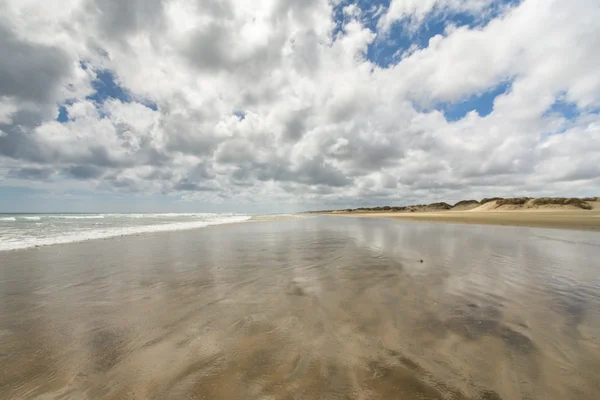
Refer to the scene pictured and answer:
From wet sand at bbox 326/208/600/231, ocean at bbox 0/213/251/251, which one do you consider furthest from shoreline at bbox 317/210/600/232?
ocean at bbox 0/213/251/251

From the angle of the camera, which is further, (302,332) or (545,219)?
(545,219)

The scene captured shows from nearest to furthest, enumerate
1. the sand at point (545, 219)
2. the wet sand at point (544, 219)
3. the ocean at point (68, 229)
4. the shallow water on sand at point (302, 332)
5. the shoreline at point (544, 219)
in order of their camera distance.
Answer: the shallow water on sand at point (302, 332) → the ocean at point (68, 229) → the shoreline at point (544, 219) → the wet sand at point (544, 219) → the sand at point (545, 219)

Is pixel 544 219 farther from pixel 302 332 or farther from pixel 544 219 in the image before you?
pixel 302 332

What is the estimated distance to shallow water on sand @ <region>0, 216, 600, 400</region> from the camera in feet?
10.6

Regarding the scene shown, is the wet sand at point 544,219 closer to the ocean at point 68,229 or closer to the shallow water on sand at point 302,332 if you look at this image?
the shallow water on sand at point 302,332

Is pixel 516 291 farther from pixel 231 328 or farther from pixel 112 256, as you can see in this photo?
pixel 112 256

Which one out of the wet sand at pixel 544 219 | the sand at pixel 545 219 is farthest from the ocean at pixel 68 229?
the sand at pixel 545 219

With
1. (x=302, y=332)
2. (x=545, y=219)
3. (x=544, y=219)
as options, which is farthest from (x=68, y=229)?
(x=545, y=219)

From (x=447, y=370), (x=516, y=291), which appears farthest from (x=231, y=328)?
(x=516, y=291)

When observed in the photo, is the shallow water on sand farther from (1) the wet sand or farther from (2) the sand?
(2) the sand

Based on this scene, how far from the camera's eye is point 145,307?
19.2 feet

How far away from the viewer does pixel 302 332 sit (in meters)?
4.58

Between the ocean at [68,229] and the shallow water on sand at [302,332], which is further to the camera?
the ocean at [68,229]

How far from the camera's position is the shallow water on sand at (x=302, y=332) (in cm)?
323
